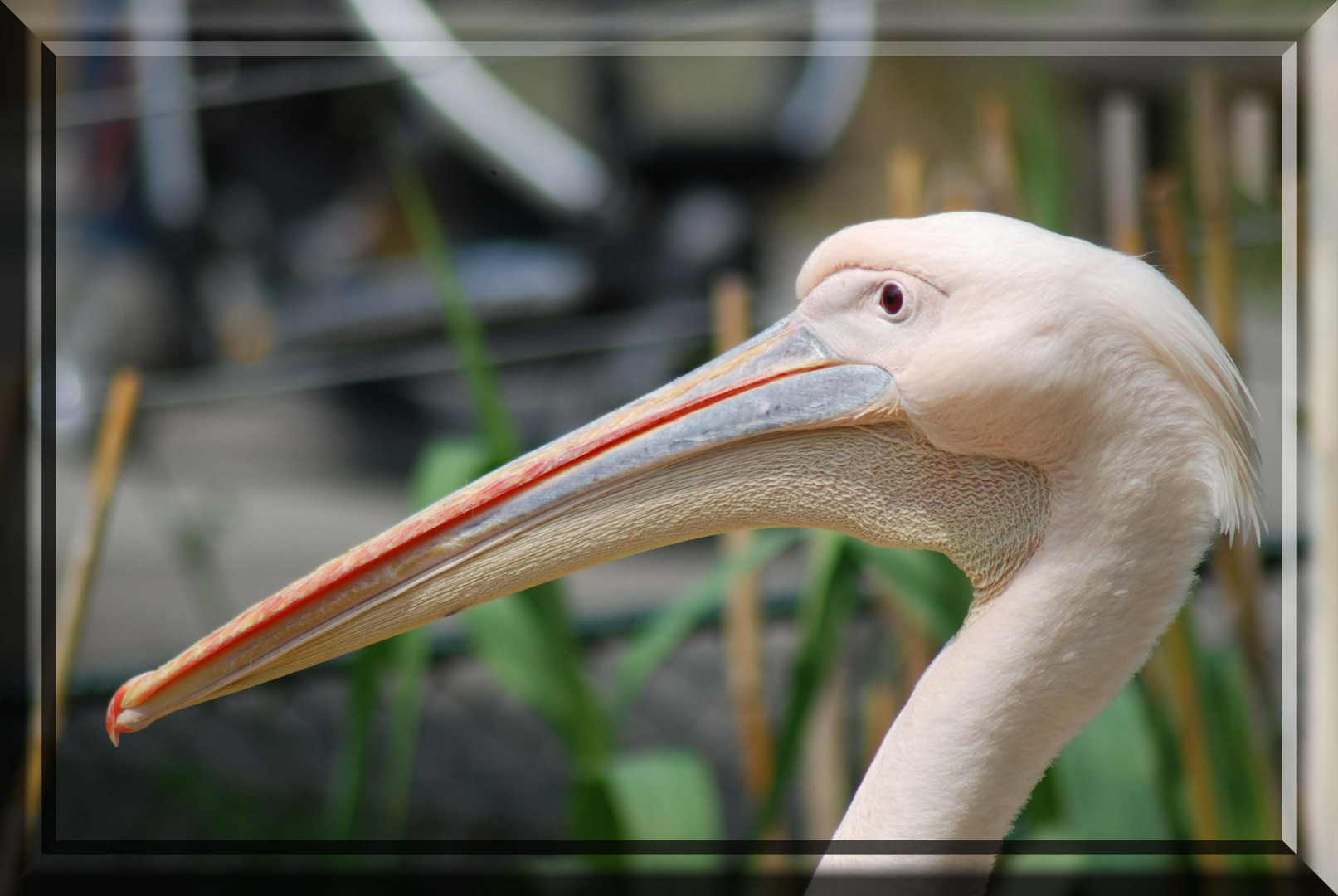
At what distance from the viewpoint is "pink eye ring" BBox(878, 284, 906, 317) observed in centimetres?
53

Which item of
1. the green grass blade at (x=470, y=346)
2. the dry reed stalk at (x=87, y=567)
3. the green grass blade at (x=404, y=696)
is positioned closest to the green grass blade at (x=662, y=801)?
the green grass blade at (x=404, y=696)

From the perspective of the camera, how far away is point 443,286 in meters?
1.01

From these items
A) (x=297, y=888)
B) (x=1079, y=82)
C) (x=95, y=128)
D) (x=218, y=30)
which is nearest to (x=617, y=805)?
(x=297, y=888)

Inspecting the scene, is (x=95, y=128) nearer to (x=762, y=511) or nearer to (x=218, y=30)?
(x=218, y=30)

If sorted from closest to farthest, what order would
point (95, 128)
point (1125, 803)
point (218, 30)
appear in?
point (1125, 803) < point (218, 30) < point (95, 128)

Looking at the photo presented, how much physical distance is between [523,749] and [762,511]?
113 centimetres

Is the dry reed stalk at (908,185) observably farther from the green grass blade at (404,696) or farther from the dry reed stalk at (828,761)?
the green grass blade at (404,696)

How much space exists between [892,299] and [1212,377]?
164mm

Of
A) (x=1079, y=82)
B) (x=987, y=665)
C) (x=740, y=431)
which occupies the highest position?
(x=1079, y=82)

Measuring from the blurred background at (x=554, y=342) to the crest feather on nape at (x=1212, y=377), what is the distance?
0.37 meters

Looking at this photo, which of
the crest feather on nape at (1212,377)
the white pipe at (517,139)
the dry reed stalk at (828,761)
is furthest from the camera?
the white pipe at (517,139)

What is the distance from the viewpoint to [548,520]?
0.55m

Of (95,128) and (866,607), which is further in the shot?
(95,128)

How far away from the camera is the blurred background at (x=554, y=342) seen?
97 centimetres
